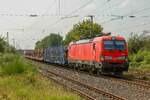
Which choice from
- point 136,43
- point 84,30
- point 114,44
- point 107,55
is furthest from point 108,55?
point 84,30

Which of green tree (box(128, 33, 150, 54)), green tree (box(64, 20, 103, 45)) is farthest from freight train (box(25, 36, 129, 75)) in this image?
green tree (box(64, 20, 103, 45))

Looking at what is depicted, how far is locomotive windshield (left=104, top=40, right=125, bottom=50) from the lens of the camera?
1162 inches

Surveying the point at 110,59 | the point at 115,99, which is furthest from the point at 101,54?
the point at 115,99

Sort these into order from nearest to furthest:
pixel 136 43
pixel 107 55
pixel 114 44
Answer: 1. pixel 107 55
2. pixel 114 44
3. pixel 136 43

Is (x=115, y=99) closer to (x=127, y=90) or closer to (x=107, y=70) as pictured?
(x=127, y=90)

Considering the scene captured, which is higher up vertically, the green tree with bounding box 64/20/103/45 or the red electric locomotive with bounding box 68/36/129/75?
the green tree with bounding box 64/20/103/45

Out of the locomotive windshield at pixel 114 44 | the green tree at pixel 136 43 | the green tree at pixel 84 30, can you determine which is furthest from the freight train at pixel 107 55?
the green tree at pixel 84 30

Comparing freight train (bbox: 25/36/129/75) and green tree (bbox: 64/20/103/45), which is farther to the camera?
green tree (bbox: 64/20/103/45)

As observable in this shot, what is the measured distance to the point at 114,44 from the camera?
2984 cm

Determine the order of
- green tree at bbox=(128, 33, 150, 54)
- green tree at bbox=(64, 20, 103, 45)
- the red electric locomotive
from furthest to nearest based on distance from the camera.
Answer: green tree at bbox=(64, 20, 103, 45), green tree at bbox=(128, 33, 150, 54), the red electric locomotive

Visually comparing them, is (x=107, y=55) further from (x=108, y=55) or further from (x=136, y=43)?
(x=136, y=43)

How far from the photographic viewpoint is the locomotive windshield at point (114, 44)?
2951 centimetres

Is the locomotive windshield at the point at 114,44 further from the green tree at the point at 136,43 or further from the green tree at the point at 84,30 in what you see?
the green tree at the point at 84,30

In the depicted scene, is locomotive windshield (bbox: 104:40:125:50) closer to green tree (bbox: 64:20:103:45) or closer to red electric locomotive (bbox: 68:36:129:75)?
red electric locomotive (bbox: 68:36:129:75)
